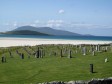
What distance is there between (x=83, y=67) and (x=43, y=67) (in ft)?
14.9

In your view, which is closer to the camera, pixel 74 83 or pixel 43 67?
pixel 74 83

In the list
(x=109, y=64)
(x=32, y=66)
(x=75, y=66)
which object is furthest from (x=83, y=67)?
(x=32, y=66)

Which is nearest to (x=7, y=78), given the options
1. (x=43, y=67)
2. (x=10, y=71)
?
(x=10, y=71)

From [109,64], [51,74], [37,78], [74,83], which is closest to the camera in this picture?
[74,83]

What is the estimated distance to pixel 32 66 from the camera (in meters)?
32.4

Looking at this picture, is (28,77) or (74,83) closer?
(74,83)

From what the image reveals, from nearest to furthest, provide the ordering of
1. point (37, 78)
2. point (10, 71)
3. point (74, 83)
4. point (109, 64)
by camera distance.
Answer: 1. point (74, 83)
2. point (37, 78)
3. point (10, 71)
4. point (109, 64)

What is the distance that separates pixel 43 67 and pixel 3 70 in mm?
4454

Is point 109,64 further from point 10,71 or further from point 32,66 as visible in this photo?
point 10,71

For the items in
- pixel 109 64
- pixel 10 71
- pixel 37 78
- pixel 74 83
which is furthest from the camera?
pixel 109 64

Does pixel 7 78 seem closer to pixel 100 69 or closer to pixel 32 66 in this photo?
pixel 32 66

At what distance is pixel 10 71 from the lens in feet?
96.9

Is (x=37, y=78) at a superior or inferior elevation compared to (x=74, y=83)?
inferior

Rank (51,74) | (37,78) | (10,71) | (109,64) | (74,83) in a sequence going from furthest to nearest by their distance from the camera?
1. (109,64)
2. (10,71)
3. (51,74)
4. (37,78)
5. (74,83)
